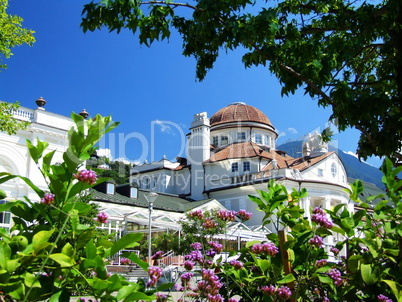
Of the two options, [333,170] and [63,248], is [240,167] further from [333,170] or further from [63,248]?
[63,248]

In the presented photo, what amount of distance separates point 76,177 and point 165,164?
46481 millimetres

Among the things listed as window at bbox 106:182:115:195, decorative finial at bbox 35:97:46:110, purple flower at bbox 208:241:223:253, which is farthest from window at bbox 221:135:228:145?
purple flower at bbox 208:241:223:253

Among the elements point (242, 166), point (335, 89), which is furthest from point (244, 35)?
point (242, 166)

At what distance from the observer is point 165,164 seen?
48.8 meters

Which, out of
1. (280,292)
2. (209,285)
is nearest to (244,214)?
(209,285)

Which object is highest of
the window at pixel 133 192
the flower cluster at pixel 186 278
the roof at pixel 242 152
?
the roof at pixel 242 152

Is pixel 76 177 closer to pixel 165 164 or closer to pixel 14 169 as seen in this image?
pixel 14 169

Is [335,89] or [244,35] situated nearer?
[244,35]

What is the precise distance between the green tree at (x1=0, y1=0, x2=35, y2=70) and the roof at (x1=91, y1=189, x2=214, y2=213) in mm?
14628

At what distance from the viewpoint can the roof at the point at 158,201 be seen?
107 ft

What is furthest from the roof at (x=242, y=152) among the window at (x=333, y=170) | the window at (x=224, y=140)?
the window at (x=333, y=170)

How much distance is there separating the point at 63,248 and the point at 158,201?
119 feet

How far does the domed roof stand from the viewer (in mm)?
49969

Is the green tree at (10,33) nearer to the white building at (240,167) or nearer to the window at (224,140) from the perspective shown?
the white building at (240,167)
